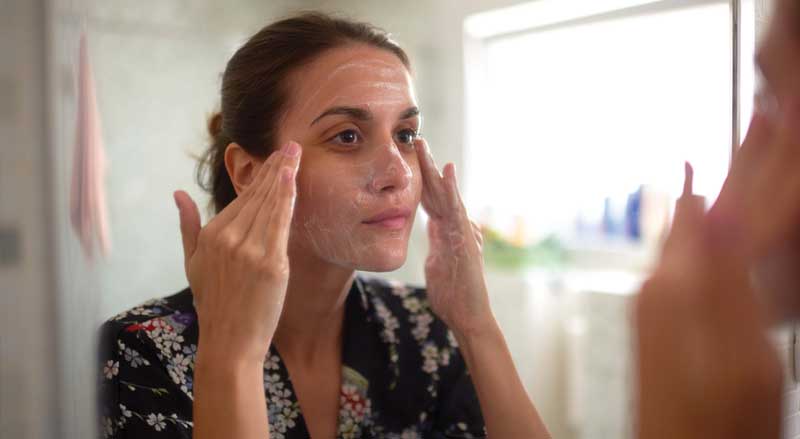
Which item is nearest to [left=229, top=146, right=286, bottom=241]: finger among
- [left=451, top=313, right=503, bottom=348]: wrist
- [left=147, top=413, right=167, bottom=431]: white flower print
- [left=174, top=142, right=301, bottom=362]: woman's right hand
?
[left=174, top=142, right=301, bottom=362]: woman's right hand

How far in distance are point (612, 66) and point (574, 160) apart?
0.68ft

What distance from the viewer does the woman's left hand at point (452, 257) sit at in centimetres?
77

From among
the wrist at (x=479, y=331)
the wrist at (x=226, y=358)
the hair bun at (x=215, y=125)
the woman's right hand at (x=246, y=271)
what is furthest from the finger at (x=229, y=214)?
the wrist at (x=479, y=331)

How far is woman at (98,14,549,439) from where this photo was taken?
549mm

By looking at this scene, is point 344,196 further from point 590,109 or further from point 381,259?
point 590,109

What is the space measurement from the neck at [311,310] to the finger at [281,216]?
20 centimetres

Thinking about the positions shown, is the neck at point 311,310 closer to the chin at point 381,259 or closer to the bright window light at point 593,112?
the chin at point 381,259

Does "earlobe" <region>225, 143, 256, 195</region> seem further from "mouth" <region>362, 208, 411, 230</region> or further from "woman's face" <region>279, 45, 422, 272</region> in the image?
"mouth" <region>362, 208, 411, 230</region>

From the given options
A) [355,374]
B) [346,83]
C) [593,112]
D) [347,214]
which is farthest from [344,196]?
[593,112]

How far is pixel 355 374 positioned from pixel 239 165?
287mm

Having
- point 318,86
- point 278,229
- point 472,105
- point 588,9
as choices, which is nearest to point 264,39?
point 318,86

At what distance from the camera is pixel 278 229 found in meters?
0.56

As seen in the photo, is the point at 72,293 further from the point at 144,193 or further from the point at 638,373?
the point at 144,193

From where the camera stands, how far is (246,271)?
54 cm
